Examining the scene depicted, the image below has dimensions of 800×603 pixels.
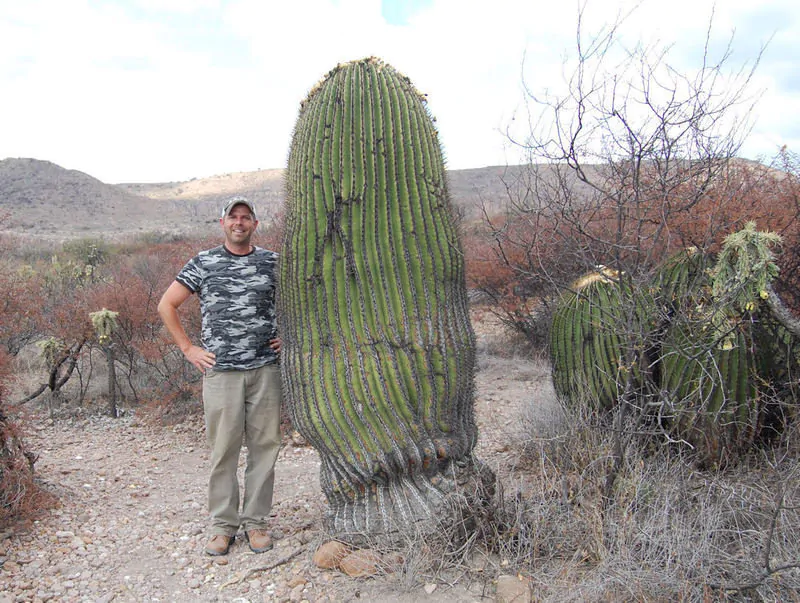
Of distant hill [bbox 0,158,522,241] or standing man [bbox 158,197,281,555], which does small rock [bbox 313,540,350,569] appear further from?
distant hill [bbox 0,158,522,241]

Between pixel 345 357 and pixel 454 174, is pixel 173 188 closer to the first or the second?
pixel 454 174

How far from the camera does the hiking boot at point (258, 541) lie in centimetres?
366

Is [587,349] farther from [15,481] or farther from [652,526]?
[15,481]

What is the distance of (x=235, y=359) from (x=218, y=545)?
1098 millimetres

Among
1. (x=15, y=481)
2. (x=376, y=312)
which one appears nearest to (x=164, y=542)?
(x=15, y=481)

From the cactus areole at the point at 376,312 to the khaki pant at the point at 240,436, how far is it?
1.33 ft

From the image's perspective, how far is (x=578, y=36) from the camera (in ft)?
10.8

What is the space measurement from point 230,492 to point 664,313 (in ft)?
9.16

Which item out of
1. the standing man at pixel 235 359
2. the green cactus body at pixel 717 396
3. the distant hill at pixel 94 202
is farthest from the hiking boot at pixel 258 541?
the distant hill at pixel 94 202

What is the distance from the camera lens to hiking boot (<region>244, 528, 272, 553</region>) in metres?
3.66

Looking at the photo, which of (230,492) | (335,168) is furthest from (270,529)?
(335,168)

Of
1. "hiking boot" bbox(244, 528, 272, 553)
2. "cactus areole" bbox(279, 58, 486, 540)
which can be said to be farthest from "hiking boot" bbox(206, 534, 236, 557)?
"cactus areole" bbox(279, 58, 486, 540)

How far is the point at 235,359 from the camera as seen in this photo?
3652mm

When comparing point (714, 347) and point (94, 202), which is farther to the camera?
point (94, 202)
